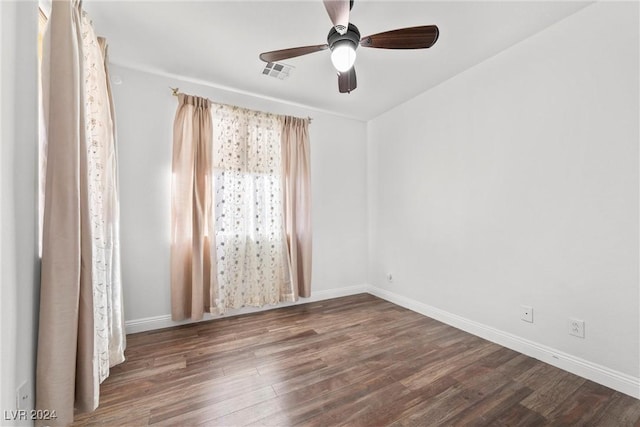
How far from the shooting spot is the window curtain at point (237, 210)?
2715 mm

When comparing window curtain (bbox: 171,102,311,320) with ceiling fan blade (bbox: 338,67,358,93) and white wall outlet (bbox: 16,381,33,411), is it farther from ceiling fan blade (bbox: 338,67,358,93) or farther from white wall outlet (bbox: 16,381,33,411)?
white wall outlet (bbox: 16,381,33,411)

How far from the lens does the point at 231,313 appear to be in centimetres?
305

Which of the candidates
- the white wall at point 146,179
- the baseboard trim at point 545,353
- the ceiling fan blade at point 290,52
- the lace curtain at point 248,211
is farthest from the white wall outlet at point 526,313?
the white wall at point 146,179

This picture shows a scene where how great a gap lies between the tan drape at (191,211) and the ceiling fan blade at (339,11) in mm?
1903

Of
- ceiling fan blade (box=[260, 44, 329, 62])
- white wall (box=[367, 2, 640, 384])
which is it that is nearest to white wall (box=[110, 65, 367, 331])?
ceiling fan blade (box=[260, 44, 329, 62])

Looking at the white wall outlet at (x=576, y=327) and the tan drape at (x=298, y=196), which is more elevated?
the tan drape at (x=298, y=196)

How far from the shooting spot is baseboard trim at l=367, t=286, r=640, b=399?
170 centimetres

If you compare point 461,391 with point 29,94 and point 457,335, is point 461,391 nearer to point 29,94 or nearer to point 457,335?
point 457,335

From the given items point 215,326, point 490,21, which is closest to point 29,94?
point 215,326

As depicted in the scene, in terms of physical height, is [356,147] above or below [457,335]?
above

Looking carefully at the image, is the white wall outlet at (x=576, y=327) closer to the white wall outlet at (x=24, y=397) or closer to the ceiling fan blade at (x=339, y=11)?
the ceiling fan blade at (x=339, y=11)

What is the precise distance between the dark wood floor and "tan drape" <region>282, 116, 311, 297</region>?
84cm

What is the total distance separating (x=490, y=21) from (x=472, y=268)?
2108mm

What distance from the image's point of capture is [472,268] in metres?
2.60
